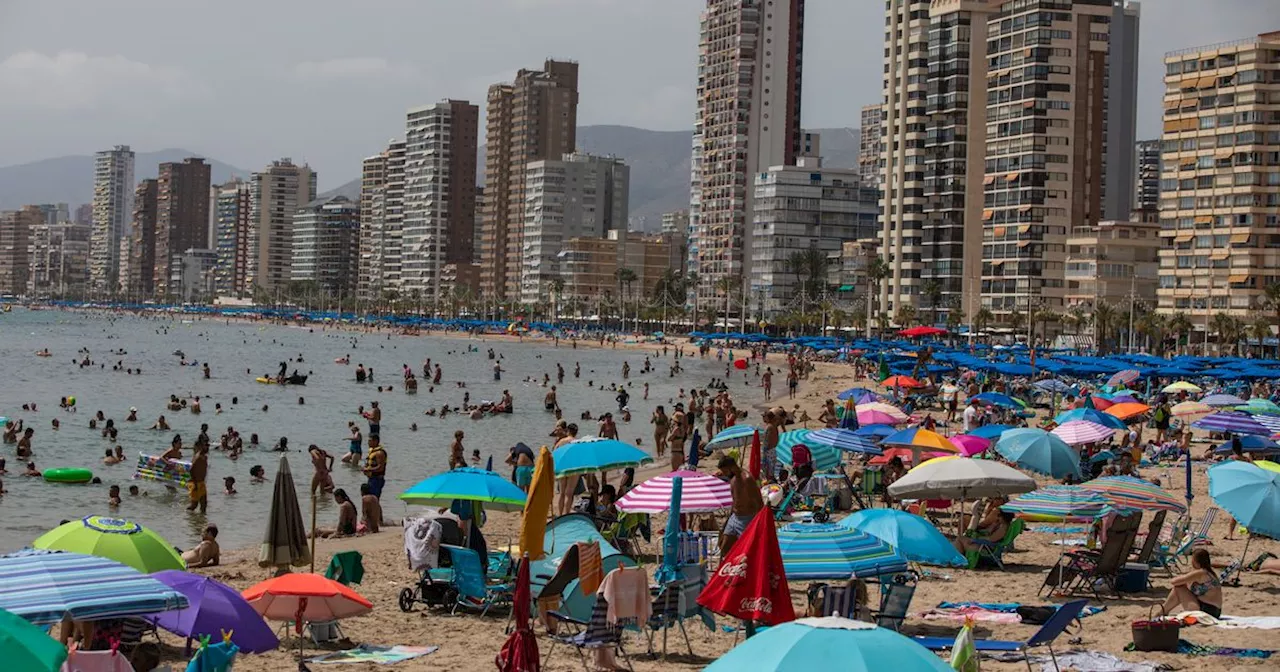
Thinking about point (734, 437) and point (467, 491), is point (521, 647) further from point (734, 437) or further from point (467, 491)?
point (734, 437)

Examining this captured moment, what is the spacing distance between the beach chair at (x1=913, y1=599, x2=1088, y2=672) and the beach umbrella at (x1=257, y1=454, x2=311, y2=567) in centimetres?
682

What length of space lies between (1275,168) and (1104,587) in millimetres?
80884

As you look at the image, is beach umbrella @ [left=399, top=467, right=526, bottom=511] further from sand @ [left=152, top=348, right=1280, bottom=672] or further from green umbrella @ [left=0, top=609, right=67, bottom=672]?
green umbrella @ [left=0, top=609, right=67, bottom=672]

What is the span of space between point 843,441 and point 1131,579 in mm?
7302

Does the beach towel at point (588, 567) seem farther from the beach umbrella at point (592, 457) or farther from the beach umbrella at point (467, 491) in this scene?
the beach umbrella at point (592, 457)

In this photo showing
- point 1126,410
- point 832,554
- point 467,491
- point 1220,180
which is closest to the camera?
point 832,554

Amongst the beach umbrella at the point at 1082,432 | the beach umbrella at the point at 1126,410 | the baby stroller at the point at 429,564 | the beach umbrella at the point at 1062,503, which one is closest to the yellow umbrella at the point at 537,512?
the baby stroller at the point at 429,564

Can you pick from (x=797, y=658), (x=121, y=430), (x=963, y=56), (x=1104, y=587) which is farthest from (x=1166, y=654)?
(x=963, y=56)

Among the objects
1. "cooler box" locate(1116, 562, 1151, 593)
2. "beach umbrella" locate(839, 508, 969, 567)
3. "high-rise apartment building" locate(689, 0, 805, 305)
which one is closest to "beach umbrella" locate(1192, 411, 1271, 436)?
"cooler box" locate(1116, 562, 1151, 593)

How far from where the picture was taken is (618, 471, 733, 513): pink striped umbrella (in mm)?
15219

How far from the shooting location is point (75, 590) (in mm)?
9344

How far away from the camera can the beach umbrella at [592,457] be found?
17.8 m

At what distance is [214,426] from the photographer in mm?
43781

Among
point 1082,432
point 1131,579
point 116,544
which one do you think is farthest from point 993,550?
point 116,544
